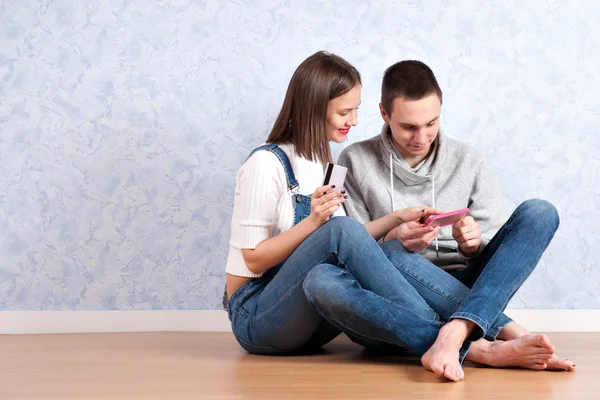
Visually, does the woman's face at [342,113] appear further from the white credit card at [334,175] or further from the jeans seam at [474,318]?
the jeans seam at [474,318]

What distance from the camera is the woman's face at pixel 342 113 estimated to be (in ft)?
6.10

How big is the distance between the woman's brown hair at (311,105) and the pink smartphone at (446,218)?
0.30 meters

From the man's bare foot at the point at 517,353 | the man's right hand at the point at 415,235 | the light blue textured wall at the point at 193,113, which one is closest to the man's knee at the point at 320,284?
the man's right hand at the point at 415,235

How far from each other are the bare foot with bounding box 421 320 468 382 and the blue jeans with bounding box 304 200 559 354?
41mm

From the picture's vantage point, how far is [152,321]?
2432 millimetres

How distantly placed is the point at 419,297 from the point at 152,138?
3.67 feet

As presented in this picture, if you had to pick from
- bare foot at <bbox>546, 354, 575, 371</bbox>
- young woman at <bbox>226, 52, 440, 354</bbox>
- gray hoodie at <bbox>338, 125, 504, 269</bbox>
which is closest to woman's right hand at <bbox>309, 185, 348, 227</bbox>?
young woman at <bbox>226, 52, 440, 354</bbox>

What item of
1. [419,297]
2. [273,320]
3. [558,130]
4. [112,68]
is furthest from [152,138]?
[558,130]

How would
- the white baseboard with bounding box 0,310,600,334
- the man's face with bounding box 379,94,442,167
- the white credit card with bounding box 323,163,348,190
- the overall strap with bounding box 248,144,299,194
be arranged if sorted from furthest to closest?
the white baseboard with bounding box 0,310,600,334 → the man's face with bounding box 379,94,442,167 → the overall strap with bounding box 248,144,299,194 → the white credit card with bounding box 323,163,348,190

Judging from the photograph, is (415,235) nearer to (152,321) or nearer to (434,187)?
(434,187)

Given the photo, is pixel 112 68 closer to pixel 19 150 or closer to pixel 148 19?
pixel 148 19

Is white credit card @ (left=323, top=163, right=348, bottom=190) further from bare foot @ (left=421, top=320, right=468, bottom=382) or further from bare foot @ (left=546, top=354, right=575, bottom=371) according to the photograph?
bare foot @ (left=546, top=354, right=575, bottom=371)

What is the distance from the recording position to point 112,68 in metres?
2.43

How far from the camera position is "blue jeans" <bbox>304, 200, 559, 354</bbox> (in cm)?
162
